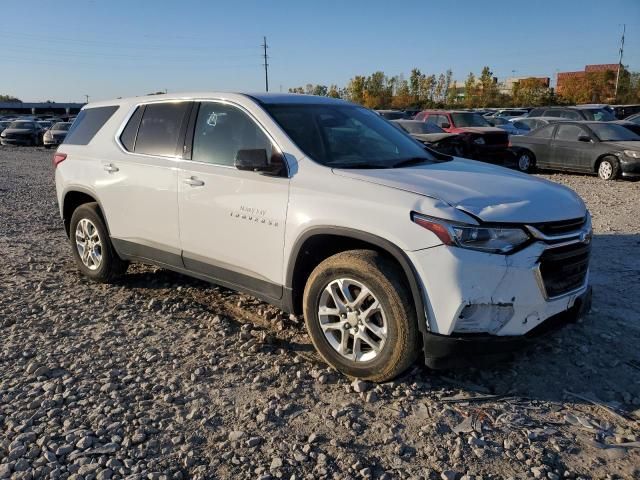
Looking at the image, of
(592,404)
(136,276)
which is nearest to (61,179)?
(136,276)

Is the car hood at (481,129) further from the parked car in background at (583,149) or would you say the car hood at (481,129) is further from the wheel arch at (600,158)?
the wheel arch at (600,158)

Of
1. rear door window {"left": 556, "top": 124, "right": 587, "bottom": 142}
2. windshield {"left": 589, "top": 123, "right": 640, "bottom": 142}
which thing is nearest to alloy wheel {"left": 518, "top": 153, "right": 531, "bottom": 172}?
rear door window {"left": 556, "top": 124, "right": 587, "bottom": 142}

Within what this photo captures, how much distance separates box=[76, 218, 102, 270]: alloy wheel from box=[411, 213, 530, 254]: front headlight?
142 inches

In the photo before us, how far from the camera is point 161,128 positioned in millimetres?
4875

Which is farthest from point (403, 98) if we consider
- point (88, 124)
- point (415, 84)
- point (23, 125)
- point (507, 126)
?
point (88, 124)

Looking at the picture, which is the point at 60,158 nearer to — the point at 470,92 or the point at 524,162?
the point at 524,162

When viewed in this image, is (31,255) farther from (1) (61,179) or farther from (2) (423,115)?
(2) (423,115)

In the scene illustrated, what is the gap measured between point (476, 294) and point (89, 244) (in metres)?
4.08

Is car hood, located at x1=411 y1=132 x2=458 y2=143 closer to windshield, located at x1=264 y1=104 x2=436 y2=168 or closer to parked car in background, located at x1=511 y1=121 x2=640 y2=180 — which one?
parked car in background, located at x1=511 y1=121 x2=640 y2=180

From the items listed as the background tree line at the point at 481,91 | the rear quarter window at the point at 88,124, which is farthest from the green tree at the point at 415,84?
the rear quarter window at the point at 88,124

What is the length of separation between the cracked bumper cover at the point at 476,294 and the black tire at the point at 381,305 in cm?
14

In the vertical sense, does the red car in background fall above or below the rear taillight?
below

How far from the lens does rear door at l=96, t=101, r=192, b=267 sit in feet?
15.3

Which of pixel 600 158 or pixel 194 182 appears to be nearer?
pixel 194 182
